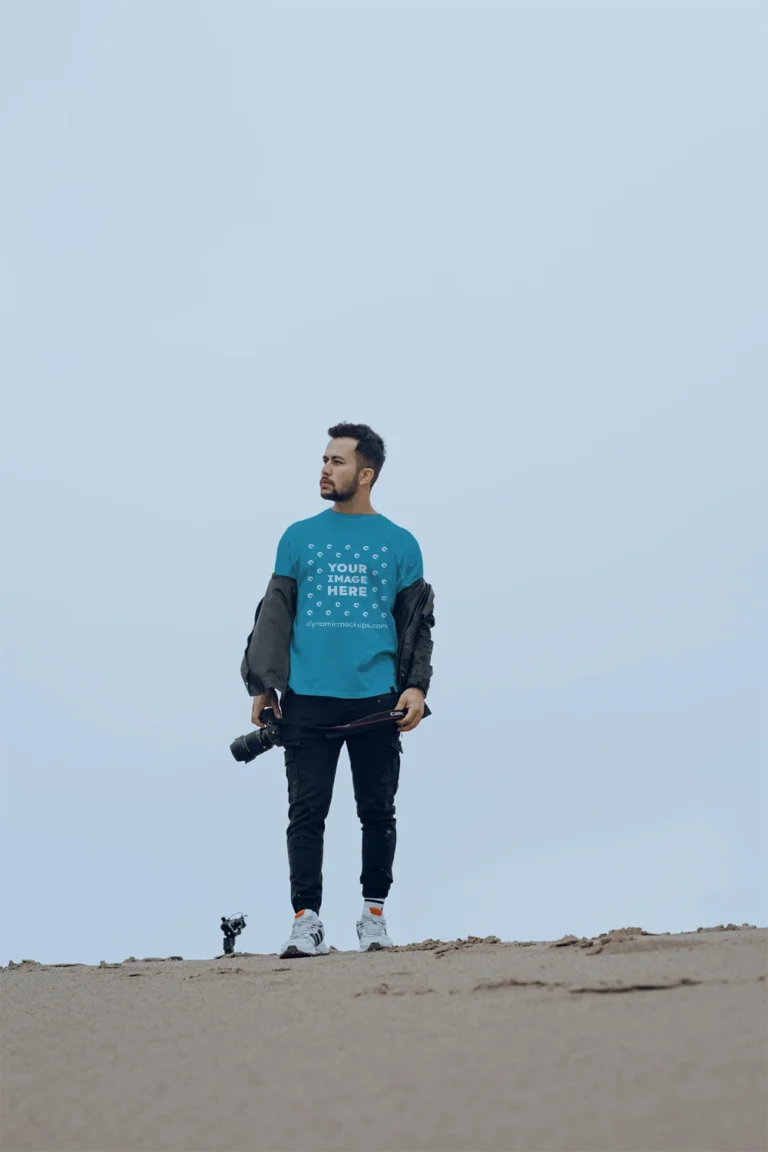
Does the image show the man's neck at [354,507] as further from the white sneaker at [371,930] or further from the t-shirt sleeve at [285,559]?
the white sneaker at [371,930]

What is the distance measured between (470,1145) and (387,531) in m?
3.53

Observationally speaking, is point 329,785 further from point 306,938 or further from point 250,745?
point 306,938

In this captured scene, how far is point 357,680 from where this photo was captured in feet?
15.7

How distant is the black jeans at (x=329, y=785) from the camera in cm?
473

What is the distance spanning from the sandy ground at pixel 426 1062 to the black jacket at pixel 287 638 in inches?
62.7

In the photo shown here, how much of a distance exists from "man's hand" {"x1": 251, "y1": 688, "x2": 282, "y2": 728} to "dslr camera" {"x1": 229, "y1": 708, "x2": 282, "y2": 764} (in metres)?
0.01

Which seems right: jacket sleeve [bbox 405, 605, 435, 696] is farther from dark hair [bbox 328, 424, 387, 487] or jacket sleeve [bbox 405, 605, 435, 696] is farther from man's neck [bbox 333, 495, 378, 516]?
dark hair [bbox 328, 424, 387, 487]

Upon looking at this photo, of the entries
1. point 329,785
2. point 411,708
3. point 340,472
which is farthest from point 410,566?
point 329,785

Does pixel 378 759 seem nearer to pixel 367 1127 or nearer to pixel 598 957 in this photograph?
pixel 598 957

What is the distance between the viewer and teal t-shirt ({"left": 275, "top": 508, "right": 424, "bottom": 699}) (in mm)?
4793

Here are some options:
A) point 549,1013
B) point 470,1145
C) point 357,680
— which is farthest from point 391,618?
point 470,1145

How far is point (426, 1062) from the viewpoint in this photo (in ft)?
6.91

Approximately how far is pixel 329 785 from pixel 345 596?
716mm

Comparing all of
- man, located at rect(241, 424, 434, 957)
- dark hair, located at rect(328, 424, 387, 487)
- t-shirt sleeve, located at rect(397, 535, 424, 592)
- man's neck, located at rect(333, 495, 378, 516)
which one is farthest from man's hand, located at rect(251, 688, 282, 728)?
dark hair, located at rect(328, 424, 387, 487)
